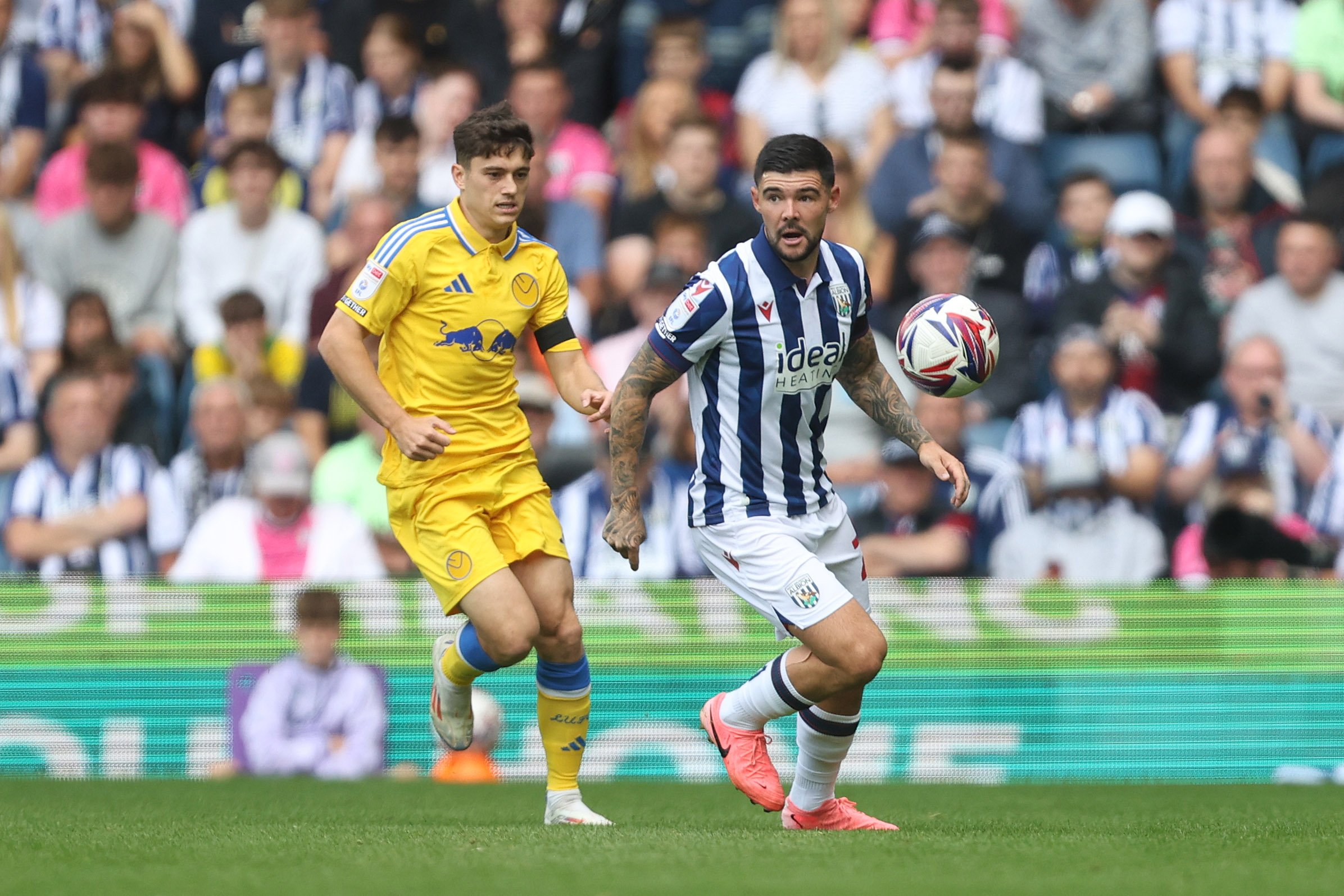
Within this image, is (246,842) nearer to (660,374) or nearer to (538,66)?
(660,374)

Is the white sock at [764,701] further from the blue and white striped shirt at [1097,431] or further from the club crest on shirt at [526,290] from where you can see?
the blue and white striped shirt at [1097,431]

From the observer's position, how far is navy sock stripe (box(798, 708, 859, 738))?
6.22m

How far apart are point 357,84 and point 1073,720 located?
7.74 meters

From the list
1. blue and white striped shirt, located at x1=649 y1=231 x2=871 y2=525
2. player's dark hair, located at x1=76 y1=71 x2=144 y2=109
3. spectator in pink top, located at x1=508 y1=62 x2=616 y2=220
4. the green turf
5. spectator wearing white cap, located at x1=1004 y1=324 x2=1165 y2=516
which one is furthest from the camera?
player's dark hair, located at x1=76 y1=71 x2=144 y2=109

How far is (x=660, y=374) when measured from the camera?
6117 mm

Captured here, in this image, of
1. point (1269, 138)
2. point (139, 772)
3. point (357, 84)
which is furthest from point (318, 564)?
point (1269, 138)

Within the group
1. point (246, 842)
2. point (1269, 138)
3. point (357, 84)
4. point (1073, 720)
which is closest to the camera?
point (246, 842)

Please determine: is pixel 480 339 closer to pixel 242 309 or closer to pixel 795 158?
pixel 795 158

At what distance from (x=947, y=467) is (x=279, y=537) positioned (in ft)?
19.0

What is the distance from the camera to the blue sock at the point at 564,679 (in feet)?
21.9

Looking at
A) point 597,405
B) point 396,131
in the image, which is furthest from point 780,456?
point 396,131

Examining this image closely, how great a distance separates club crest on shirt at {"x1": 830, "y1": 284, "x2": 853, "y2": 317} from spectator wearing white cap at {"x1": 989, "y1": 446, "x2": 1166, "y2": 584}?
14.9ft

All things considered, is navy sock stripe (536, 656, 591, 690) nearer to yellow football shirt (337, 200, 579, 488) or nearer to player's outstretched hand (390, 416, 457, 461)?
yellow football shirt (337, 200, 579, 488)

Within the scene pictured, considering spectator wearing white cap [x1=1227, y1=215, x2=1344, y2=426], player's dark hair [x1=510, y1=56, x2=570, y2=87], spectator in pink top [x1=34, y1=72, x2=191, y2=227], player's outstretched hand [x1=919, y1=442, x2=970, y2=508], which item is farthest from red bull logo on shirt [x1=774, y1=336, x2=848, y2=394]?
spectator in pink top [x1=34, y1=72, x2=191, y2=227]
